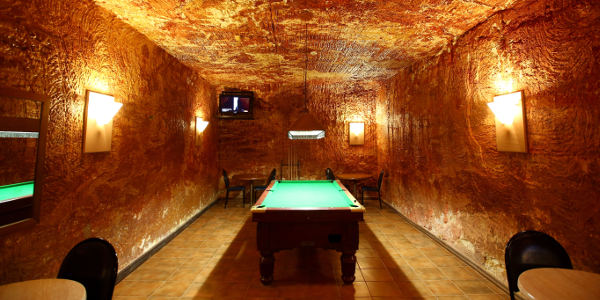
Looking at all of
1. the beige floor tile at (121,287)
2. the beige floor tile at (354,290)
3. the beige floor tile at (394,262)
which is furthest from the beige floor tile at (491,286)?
the beige floor tile at (121,287)

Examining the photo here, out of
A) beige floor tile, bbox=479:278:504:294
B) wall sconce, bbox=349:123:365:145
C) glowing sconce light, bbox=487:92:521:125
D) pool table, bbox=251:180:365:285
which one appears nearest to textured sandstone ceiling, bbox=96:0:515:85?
glowing sconce light, bbox=487:92:521:125

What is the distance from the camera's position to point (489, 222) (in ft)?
8.57

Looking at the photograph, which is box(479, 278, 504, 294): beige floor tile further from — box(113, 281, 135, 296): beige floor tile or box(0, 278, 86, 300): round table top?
box(113, 281, 135, 296): beige floor tile

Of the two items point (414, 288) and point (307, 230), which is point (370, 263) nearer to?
point (414, 288)

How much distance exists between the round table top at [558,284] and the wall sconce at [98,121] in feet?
12.0

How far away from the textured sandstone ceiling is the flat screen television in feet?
4.80

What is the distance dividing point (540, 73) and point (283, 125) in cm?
501

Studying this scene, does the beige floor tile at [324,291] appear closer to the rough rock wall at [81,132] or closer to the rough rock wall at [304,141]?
the rough rock wall at [81,132]

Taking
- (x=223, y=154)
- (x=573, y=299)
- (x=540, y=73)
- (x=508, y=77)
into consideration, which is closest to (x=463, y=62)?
(x=508, y=77)

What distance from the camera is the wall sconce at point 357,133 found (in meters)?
6.12

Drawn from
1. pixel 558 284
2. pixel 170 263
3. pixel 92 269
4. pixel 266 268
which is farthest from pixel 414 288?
pixel 170 263

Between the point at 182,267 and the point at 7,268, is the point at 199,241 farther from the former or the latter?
the point at 7,268

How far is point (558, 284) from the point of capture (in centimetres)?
137

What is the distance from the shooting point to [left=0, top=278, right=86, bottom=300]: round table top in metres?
1.27
